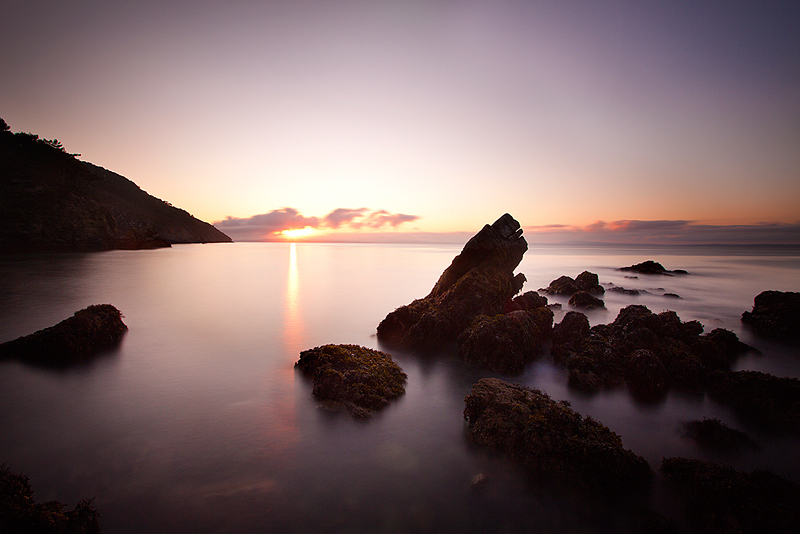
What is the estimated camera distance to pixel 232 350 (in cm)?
1237

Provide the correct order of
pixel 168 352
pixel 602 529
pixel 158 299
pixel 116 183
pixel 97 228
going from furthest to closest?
1. pixel 116 183
2. pixel 97 228
3. pixel 158 299
4. pixel 168 352
5. pixel 602 529

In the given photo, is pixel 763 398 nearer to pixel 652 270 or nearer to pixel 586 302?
pixel 586 302

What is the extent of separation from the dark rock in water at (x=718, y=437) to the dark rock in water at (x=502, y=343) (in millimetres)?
4106

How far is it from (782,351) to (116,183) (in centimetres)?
16082

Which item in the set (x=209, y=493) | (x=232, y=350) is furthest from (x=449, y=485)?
(x=232, y=350)

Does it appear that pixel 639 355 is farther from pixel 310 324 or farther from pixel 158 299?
pixel 158 299

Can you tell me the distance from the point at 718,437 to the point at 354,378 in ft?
26.7

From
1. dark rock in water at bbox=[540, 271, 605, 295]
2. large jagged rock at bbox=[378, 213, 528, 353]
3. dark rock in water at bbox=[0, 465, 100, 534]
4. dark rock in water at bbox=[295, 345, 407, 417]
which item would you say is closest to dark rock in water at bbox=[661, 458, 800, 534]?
dark rock in water at bbox=[295, 345, 407, 417]

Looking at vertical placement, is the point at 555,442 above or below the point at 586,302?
above

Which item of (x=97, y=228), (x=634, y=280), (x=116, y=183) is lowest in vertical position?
(x=634, y=280)

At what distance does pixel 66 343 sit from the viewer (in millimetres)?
10000

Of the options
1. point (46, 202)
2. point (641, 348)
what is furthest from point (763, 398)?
point (46, 202)

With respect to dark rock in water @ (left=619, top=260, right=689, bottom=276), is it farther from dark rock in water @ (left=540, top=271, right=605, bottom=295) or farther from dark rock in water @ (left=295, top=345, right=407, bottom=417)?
dark rock in water @ (left=295, top=345, right=407, bottom=417)

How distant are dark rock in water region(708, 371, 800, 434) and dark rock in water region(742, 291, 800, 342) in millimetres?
9089
